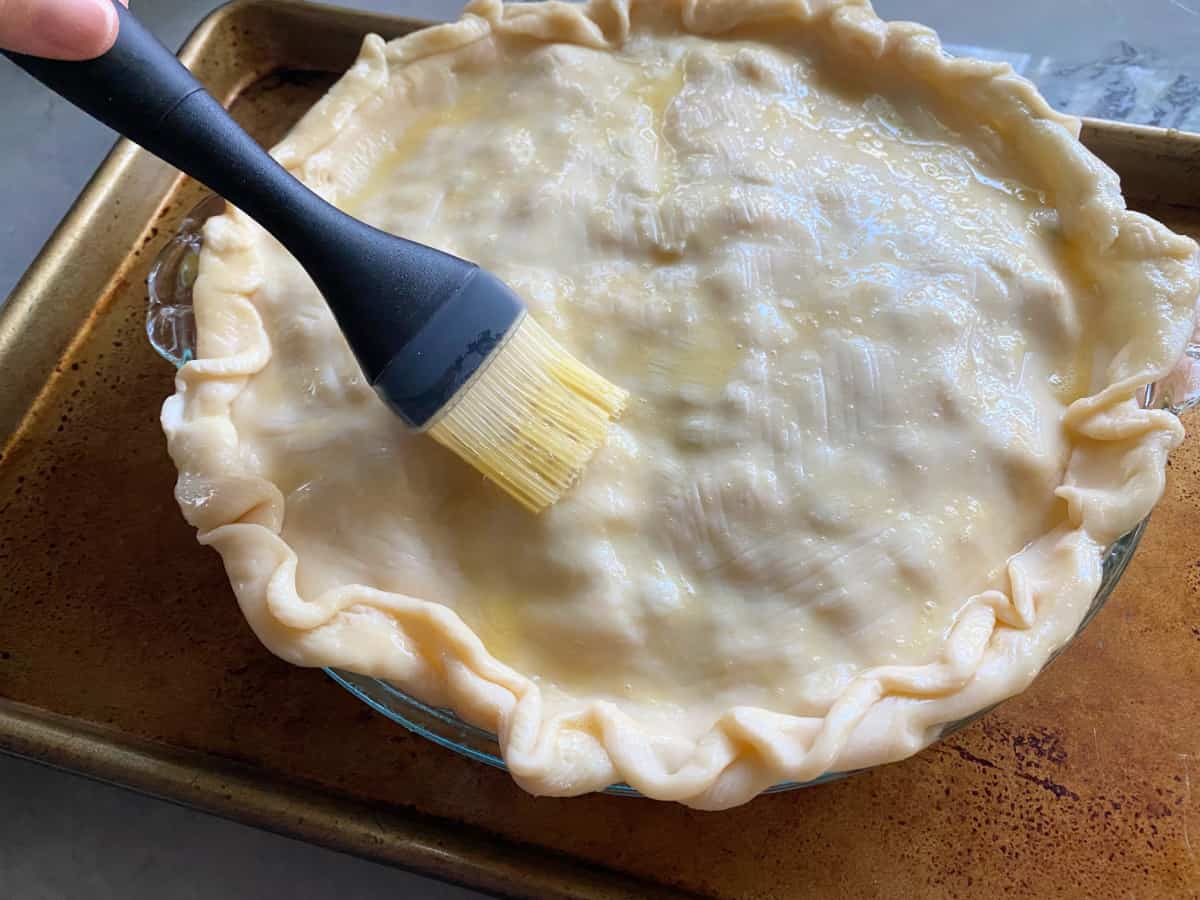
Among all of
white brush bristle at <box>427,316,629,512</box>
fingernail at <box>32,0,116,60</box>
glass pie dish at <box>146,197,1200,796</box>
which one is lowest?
glass pie dish at <box>146,197,1200,796</box>

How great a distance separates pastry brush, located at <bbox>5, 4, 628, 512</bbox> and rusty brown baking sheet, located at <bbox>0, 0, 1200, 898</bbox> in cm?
40

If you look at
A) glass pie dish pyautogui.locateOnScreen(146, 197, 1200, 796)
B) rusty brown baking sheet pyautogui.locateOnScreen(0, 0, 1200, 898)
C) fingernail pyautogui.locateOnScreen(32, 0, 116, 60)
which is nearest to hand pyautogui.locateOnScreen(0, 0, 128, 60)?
fingernail pyautogui.locateOnScreen(32, 0, 116, 60)

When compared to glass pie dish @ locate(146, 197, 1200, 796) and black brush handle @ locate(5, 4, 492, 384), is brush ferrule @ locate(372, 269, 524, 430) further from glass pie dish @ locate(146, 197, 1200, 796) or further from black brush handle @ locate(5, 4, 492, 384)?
glass pie dish @ locate(146, 197, 1200, 796)

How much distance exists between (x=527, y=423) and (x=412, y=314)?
156 millimetres

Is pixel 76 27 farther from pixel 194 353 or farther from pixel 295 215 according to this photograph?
pixel 194 353

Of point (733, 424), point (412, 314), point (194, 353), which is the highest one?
point (412, 314)

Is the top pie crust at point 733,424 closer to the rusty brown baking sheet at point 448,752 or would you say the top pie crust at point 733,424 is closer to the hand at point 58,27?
the rusty brown baking sheet at point 448,752

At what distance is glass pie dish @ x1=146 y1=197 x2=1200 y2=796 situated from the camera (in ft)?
3.18

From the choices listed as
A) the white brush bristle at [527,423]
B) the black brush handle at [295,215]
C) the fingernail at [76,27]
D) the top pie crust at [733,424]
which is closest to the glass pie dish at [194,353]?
the top pie crust at [733,424]

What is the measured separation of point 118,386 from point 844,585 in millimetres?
1081

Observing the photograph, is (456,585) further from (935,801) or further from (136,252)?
(136,252)

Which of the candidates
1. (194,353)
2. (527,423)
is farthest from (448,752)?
(194,353)

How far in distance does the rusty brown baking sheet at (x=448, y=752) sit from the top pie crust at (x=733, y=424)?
0.77 feet

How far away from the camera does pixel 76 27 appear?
0.78 metres
